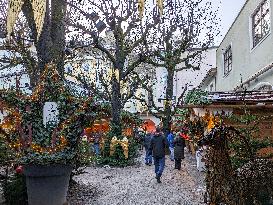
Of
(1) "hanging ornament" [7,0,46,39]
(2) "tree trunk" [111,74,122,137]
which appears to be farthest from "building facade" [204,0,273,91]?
(1) "hanging ornament" [7,0,46,39]

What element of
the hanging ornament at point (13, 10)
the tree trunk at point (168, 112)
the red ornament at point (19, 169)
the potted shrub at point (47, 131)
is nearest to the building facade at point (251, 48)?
the tree trunk at point (168, 112)

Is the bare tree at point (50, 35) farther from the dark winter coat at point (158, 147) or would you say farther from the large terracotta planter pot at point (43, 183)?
the dark winter coat at point (158, 147)

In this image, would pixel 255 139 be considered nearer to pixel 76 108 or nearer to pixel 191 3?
pixel 76 108

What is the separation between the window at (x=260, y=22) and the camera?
16.3m

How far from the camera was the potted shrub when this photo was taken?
835 cm

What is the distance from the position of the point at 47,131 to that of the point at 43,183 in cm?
116

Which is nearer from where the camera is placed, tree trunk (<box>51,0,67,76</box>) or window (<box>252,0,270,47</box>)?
tree trunk (<box>51,0,67,76</box>)

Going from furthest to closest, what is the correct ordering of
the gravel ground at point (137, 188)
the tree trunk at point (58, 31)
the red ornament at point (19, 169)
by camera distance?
the tree trunk at point (58, 31), the gravel ground at point (137, 188), the red ornament at point (19, 169)

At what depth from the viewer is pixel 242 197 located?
5426 millimetres

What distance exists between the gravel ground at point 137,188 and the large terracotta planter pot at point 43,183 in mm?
1196

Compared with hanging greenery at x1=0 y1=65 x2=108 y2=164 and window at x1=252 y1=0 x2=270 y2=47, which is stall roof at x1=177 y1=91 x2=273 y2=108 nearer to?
hanging greenery at x1=0 y1=65 x2=108 y2=164

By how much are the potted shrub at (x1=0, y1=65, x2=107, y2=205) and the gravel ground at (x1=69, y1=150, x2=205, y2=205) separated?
1.37m

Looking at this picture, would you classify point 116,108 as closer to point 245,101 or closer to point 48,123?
point 245,101

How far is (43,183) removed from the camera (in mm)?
8383
